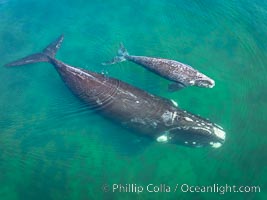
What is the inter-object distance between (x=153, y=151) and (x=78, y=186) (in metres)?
4.22

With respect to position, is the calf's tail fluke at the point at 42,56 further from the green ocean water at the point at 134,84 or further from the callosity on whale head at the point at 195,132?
the callosity on whale head at the point at 195,132

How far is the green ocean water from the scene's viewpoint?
14.5 meters

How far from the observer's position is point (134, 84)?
17.0m

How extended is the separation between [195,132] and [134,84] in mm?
4808

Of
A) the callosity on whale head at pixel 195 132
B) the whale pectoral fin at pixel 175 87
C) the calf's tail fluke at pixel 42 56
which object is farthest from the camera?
the calf's tail fluke at pixel 42 56

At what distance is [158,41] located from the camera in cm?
1900

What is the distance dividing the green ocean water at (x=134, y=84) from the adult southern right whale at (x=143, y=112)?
65 centimetres

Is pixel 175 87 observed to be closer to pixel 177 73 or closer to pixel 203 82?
pixel 177 73

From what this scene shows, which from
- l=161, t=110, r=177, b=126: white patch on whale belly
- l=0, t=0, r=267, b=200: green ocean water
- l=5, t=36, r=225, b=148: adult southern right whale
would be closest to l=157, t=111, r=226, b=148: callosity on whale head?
l=5, t=36, r=225, b=148: adult southern right whale

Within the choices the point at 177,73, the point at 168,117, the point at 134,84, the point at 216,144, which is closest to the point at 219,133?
the point at 216,144

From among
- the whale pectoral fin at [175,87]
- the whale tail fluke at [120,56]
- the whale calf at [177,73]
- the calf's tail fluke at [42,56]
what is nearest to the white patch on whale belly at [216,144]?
the whale calf at [177,73]

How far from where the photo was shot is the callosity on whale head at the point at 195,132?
1427cm

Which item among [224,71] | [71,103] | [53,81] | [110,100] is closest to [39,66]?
[53,81]

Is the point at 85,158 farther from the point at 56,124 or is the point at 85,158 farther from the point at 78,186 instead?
the point at 56,124
